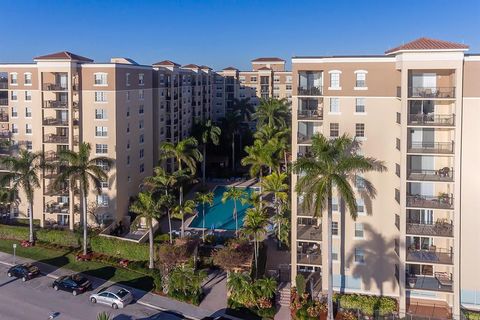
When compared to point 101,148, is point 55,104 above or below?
above

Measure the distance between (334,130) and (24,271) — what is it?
2500cm

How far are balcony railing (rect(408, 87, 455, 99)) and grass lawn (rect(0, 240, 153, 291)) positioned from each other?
869 inches

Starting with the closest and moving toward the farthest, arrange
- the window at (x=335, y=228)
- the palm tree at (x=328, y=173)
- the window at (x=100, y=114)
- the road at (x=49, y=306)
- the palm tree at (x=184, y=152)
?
1. the palm tree at (x=328, y=173)
2. the road at (x=49, y=306)
3. the window at (x=335, y=228)
4. the window at (x=100, y=114)
5. the palm tree at (x=184, y=152)

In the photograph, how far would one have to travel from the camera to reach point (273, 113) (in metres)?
68.0

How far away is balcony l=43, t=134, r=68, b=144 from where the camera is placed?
4728 centimetres

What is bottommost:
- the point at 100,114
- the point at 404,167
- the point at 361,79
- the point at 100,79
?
the point at 404,167

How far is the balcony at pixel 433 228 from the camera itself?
31438mm

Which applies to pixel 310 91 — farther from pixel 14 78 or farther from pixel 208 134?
pixel 208 134

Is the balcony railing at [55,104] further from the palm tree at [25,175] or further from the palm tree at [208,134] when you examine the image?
the palm tree at [208,134]

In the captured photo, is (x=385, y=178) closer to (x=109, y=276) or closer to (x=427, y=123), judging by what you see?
(x=427, y=123)

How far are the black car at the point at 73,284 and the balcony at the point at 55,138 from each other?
15.2 m

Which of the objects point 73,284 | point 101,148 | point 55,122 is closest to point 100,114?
point 101,148

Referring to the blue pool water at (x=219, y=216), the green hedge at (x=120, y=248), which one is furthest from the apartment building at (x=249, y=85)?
the green hedge at (x=120, y=248)

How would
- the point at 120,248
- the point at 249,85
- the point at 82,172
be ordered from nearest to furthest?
1. the point at 120,248
2. the point at 82,172
3. the point at 249,85
